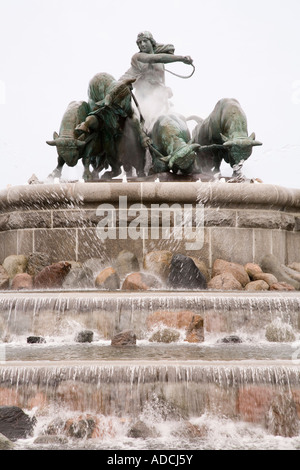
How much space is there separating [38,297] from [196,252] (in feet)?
11.9

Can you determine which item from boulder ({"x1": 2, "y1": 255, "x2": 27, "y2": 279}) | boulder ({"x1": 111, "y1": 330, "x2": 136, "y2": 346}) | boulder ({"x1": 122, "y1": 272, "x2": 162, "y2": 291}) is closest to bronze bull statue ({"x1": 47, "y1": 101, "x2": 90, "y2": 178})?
boulder ({"x1": 2, "y1": 255, "x2": 27, "y2": 279})

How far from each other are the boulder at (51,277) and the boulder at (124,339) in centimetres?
277

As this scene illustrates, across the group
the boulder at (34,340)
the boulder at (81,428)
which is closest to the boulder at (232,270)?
the boulder at (34,340)

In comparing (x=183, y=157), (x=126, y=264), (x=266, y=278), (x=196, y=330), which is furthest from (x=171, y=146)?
(x=196, y=330)

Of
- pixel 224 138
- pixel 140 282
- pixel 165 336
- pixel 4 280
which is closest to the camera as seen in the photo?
pixel 165 336

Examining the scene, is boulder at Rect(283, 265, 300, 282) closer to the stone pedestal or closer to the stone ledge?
the stone pedestal

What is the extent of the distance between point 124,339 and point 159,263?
10.1ft

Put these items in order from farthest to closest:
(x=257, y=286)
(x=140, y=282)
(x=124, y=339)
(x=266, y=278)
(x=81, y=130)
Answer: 1. (x=81, y=130)
2. (x=266, y=278)
3. (x=257, y=286)
4. (x=140, y=282)
5. (x=124, y=339)

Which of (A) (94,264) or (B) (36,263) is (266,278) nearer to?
(A) (94,264)

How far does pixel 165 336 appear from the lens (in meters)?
7.19

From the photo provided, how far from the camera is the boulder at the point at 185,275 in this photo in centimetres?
946

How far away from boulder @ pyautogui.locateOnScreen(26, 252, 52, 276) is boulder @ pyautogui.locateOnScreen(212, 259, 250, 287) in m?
2.54

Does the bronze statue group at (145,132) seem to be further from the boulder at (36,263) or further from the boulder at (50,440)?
the boulder at (50,440)
